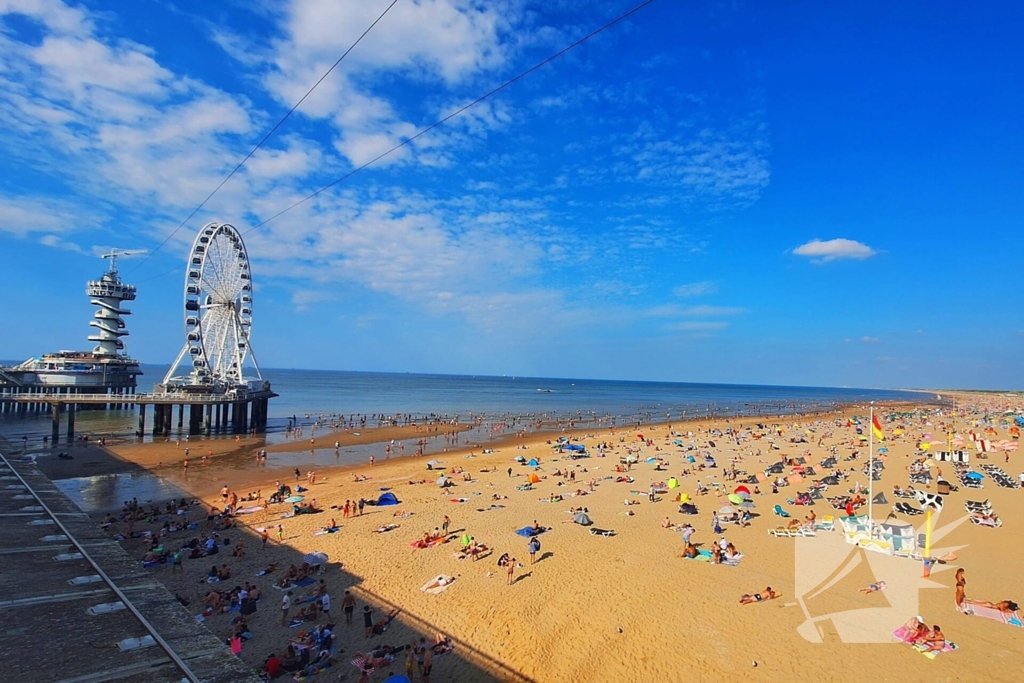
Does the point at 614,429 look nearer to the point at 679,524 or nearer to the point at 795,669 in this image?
the point at 679,524

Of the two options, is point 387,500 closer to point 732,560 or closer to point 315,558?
point 315,558

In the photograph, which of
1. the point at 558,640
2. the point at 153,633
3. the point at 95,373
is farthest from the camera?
the point at 95,373

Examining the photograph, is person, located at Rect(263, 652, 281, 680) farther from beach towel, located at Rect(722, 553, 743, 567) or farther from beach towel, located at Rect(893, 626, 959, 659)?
beach towel, located at Rect(893, 626, 959, 659)

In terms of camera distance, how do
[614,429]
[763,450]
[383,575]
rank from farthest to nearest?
1. [614,429]
2. [763,450]
3. [383,575]

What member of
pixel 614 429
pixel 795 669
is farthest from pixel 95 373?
pixel 795 669

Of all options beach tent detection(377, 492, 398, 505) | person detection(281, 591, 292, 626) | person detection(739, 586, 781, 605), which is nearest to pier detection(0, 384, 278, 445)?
beach tent detection(377, 492, 398, 505)

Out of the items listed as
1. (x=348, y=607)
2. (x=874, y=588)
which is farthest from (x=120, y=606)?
(x=874, y=588)

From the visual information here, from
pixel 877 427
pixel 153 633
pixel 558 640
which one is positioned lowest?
pixel 558 640
